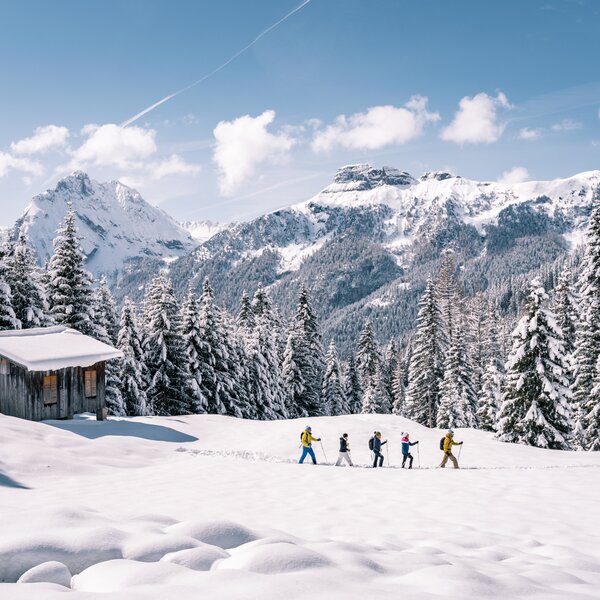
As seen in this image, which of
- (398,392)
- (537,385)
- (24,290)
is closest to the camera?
(537,385)

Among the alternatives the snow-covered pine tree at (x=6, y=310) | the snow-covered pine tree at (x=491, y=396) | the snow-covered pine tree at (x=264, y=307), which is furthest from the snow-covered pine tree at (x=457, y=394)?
the snow-covered pine tree at (x=6, y=310)

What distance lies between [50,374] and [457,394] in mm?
35393

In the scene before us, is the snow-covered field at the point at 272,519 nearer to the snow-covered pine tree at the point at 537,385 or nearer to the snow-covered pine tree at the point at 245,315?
the snow-covered pine tree at the point at 537,385

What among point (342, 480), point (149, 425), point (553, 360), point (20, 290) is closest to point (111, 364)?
point (20, 290)

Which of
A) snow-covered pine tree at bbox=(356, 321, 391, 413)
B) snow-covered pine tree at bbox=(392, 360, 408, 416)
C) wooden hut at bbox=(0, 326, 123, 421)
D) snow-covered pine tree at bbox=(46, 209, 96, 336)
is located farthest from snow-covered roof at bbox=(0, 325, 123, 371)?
snow-covered pine tree at bbox=(392, 360, 408, 416)

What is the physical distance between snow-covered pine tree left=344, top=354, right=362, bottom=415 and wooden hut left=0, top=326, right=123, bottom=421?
1625 inches

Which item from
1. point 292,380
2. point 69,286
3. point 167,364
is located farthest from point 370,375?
point 69,286

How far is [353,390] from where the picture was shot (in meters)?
63.4

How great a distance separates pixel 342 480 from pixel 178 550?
11088 mm

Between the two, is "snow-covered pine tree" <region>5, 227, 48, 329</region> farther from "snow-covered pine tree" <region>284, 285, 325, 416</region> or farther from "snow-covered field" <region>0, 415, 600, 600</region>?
"snow-covered pine tree" <region>284, 285, 325, 416</region>

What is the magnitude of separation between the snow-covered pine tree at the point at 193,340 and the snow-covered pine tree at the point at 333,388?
20415 millimetres

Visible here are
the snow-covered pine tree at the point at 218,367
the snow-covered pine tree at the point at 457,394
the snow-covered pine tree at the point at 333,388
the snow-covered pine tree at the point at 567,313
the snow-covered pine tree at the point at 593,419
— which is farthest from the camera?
the snow-covered pine tree at the point at 333,388

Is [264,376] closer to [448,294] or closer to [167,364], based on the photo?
[167,364]

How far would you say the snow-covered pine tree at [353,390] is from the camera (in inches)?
2455
